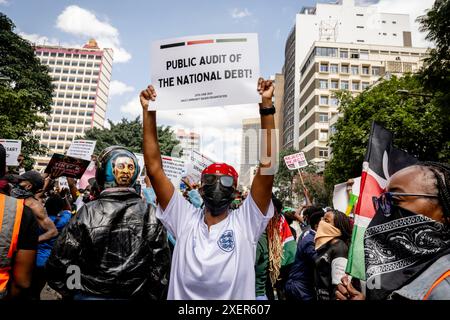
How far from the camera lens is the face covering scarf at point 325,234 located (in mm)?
3711

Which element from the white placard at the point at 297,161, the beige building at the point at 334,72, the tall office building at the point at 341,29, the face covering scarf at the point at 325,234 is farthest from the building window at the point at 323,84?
the face covering scarf at the point at 325,234

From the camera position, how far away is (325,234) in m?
3.76

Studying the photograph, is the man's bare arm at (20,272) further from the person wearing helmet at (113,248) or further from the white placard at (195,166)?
the white placard at (195,166)

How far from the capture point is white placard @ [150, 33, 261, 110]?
7.88ft

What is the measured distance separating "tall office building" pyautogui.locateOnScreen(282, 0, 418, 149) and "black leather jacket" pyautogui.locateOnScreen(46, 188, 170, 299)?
6075 cm

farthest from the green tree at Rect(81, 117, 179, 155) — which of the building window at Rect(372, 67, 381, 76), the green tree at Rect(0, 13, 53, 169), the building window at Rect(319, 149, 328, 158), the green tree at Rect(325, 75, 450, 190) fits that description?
the building window at Rect(372, 67, 381, 76)

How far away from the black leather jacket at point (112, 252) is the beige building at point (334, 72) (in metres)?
48.8

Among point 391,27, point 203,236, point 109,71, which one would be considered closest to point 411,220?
point 203,236

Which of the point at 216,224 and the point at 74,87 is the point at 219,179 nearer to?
the point at 216,224

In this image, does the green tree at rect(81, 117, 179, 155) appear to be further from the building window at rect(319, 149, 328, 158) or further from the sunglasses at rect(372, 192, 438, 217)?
the sunglasses at rect(372, 192, 438, 217)

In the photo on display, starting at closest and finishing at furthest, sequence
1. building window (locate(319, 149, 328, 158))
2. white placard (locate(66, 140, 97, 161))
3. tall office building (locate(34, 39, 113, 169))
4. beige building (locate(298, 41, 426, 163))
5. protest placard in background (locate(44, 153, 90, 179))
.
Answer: protest placard in background (locate(44, 153, 90, 179))
white placard (locate(66, 140, 97, 161))
building window (locate(319, 149, 328, 158))
beige building (locate(298, 41, 426, 163))
tall office building (locate(34, 39, 113, 169))

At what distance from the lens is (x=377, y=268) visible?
1.67 m

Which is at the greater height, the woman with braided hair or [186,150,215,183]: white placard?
[186,150,215,183]: white placard
